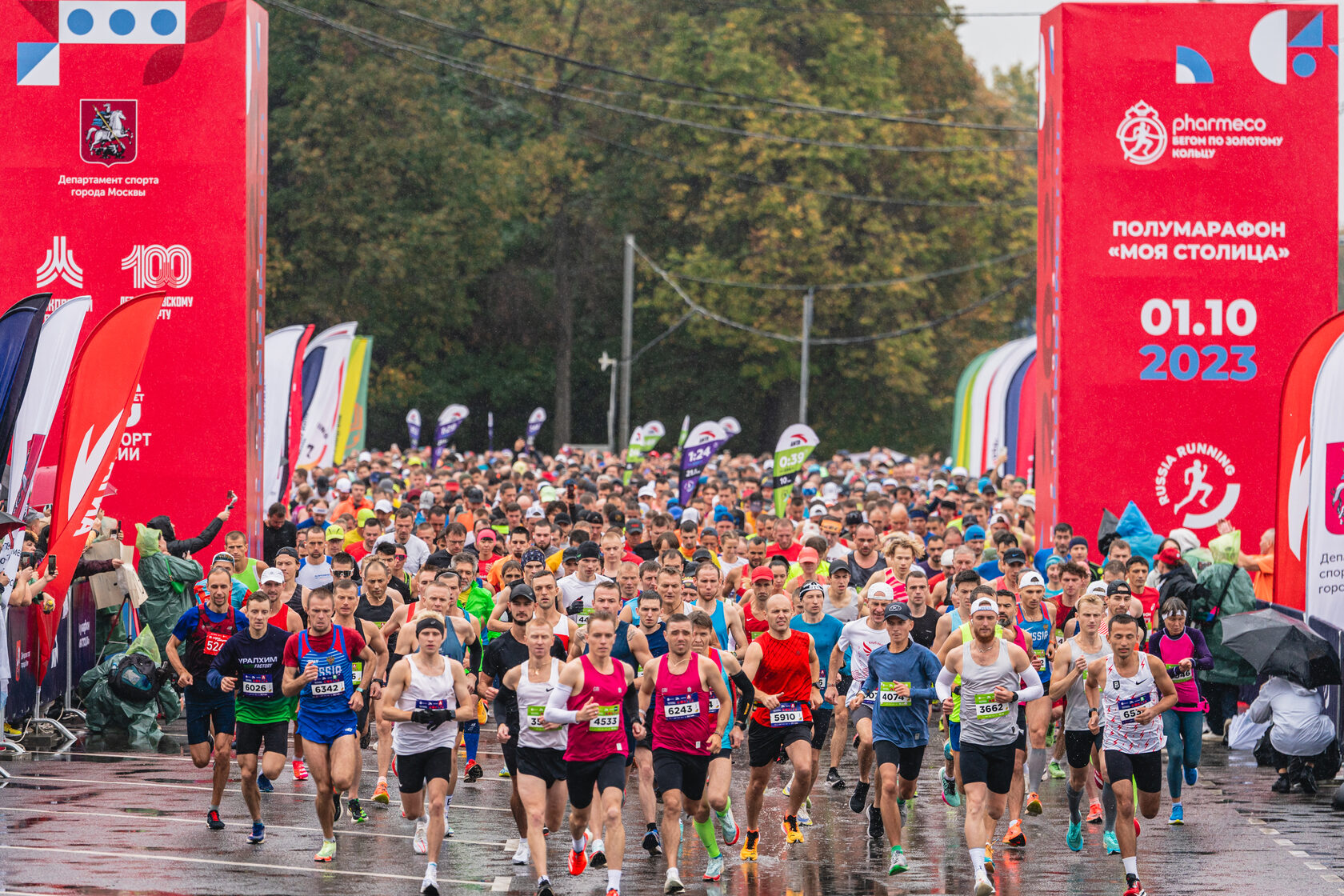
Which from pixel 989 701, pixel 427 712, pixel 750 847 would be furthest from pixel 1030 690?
pixel 427 712

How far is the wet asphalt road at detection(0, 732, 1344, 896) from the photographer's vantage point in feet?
35.4

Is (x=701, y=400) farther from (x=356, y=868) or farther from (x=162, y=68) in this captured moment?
(x=356, y=868)

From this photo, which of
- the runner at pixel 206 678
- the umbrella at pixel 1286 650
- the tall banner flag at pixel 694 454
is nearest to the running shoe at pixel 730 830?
the runner at pixel 206 678

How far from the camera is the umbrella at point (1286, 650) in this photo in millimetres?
14250

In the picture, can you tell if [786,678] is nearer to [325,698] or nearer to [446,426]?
[325,698]

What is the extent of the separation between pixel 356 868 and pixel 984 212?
151 ft

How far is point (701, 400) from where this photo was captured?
58.2 metres

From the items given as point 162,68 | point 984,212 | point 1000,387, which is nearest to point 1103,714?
point 162,68

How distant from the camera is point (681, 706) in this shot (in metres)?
11.2

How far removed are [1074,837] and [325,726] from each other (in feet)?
16.8

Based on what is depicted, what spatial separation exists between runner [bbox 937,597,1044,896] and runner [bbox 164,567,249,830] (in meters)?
5.01

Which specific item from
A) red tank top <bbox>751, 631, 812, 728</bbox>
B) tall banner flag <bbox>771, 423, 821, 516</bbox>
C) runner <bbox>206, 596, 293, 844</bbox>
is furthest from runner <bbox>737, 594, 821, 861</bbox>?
tall banner flag <bbox>771, 423, 821, 516</bbox>

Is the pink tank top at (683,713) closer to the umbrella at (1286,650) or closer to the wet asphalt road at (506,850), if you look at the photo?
the wet asphalt road at (506,850)

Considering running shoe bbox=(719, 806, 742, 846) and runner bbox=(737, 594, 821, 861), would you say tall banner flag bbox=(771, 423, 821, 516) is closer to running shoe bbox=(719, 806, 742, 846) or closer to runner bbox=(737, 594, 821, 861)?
runner bbox=(737, 594, 821, 861)
